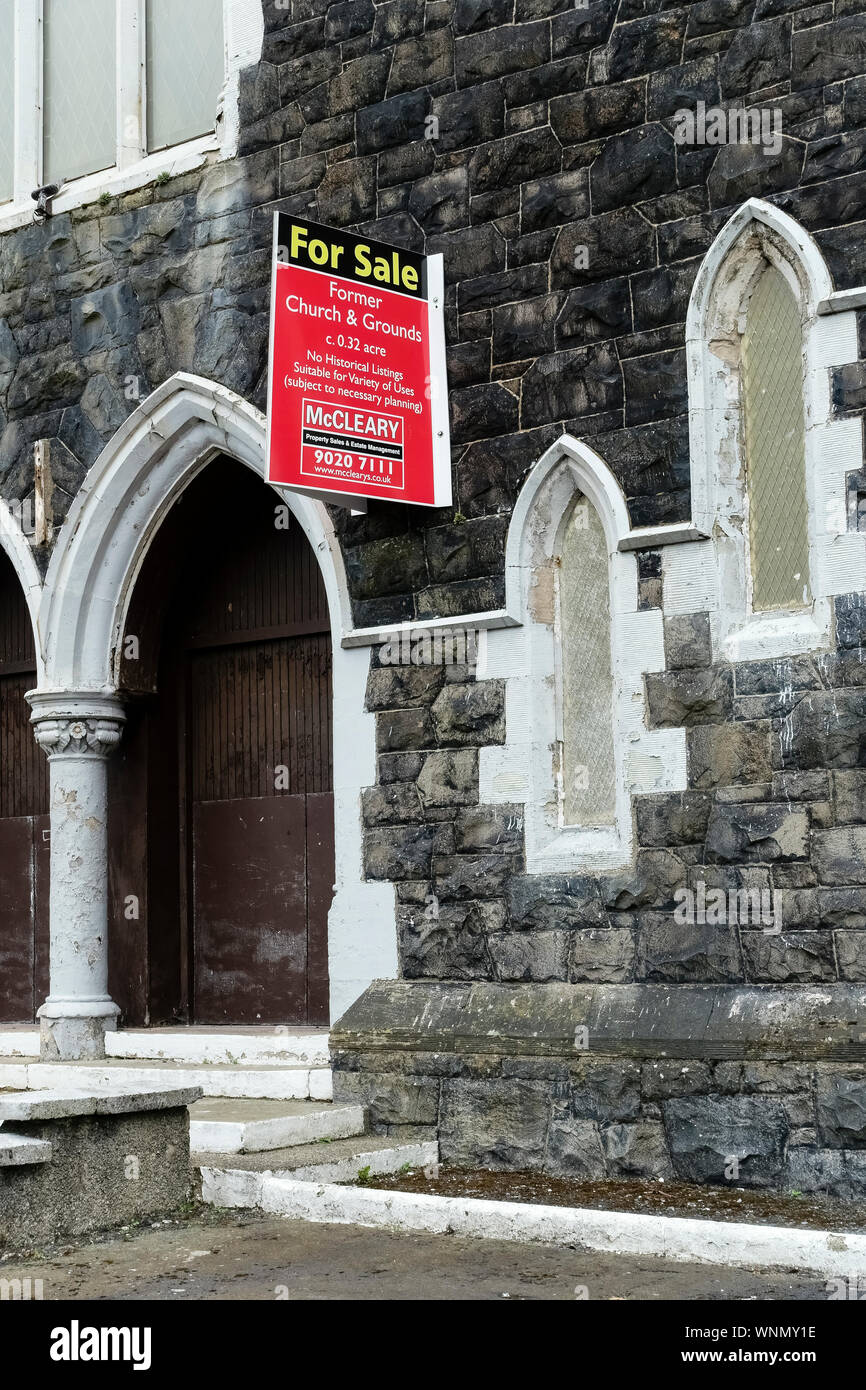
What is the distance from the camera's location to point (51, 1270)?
241 inches

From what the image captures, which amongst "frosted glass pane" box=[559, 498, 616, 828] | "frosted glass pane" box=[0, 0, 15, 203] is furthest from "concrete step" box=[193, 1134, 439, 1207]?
"frosted glass pane" box=[0, 0, 15, 203]

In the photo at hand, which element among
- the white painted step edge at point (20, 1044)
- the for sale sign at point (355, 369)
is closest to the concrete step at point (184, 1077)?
the white painted step edge at point (20, 1044)

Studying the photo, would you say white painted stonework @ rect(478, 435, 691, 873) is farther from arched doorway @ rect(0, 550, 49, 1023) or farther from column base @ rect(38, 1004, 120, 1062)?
arched doorway @ rect(0, 550, 49, 1023)

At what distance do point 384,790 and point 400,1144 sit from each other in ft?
5.79

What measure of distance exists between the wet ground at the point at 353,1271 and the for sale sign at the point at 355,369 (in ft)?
10.9

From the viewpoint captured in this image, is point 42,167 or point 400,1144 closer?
point 400,1144

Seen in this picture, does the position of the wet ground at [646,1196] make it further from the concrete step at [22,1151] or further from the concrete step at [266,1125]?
the concrete step at [22,1151]

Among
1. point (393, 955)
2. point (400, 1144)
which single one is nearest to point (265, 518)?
point (393, 955)

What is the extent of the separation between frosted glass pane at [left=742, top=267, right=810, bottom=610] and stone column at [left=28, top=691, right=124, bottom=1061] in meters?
4.31

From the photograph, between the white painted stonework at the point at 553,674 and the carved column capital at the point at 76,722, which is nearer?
the white painted stonework at the point at 553,674

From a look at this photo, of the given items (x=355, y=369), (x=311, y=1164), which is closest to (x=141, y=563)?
(x=355, y=369)

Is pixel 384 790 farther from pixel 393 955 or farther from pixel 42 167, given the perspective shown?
pixel 42 167

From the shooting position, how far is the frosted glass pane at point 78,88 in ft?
35.4

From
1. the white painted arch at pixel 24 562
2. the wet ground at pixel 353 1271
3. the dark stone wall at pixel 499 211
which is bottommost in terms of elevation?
the wet ground at pixel 353 1271
